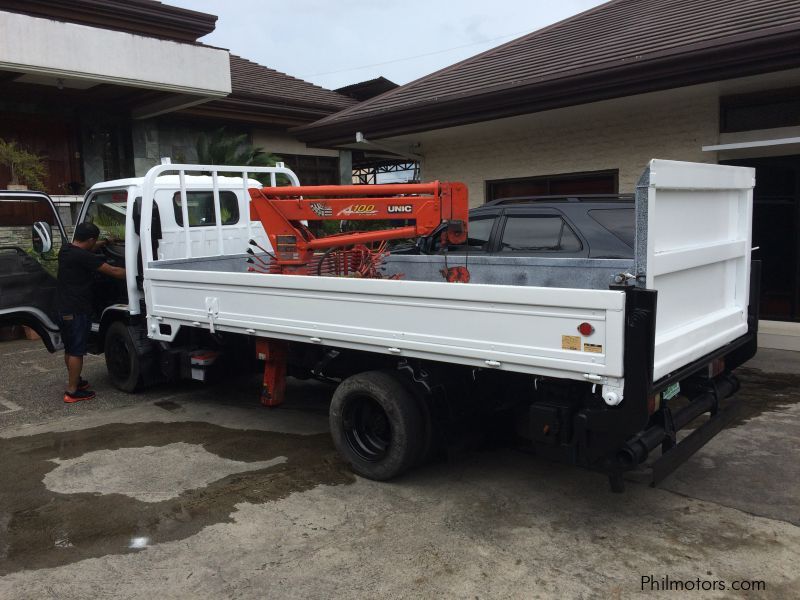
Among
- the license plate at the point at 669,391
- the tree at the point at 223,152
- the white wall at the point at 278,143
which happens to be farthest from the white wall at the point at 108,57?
the license plate at the point at 669,391

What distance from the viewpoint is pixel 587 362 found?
338 cm

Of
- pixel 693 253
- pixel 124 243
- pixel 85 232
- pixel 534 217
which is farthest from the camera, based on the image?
pixel 124 243

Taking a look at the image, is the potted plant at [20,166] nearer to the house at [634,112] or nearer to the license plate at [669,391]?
the house at [634,112]

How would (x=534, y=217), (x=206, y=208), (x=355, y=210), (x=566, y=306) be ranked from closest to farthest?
(x=566, y=306) < (x=355, y=210) < (x=534, y=217) < (x=206, y=208)

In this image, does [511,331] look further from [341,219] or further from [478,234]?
[478,234]

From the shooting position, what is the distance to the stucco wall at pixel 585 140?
8.64m

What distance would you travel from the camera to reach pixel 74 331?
6.66 metres

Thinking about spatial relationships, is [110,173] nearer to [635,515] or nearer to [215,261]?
[215,261]

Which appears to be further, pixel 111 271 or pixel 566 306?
pixel 111 271

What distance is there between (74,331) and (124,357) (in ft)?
1.96

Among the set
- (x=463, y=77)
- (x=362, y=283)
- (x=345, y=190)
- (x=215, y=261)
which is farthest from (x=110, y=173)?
(x=362, y=283)

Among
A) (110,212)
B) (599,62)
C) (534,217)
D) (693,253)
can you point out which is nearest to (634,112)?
(599,62)

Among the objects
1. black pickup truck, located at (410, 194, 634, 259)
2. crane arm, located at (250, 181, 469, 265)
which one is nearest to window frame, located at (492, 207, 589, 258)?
black pickup truck, located at (410, 194, 634, 259)

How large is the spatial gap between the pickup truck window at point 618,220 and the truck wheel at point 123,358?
15.3 feet
